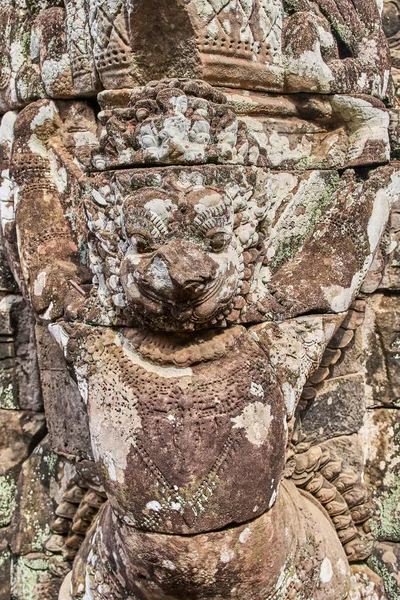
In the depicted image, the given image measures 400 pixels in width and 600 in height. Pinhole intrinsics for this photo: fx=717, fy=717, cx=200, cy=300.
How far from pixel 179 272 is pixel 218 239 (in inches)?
6.9

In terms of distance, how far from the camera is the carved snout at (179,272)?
1.90 metres

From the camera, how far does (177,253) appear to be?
6.30 feet

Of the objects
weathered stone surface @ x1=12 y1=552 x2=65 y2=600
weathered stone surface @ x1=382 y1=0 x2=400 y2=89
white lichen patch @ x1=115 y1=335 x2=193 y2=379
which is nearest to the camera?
white lichen patch @ x1=115 y1=335 x2=193 y2=379

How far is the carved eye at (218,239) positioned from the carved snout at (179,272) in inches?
2.2

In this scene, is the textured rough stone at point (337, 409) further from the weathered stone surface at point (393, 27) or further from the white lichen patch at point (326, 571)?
the weathered stone surface at point (393, 27)

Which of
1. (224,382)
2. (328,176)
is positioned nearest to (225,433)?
(224,382)

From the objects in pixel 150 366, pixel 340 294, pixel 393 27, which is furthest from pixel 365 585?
pixel 393 27

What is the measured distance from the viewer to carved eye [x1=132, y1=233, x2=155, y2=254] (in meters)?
1.97

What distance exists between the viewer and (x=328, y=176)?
258cm

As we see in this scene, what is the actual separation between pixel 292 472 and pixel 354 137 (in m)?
1.23

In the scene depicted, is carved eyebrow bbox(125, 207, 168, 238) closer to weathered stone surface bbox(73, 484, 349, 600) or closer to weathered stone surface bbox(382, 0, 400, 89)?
weathered stone surface bbox(73, 484, 349, 600)

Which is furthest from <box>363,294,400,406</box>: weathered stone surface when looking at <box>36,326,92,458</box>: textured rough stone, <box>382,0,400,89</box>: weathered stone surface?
<box>36,326,92,458</box>: textured rough stone

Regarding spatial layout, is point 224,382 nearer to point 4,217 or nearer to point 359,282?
point 359,282

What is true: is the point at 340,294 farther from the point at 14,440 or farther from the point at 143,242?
the point at 14,440
